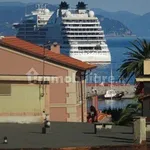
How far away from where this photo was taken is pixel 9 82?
719 inches

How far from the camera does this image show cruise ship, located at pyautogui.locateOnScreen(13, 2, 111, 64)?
156875 millimetres

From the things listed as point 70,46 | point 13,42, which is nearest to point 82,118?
point 13,42

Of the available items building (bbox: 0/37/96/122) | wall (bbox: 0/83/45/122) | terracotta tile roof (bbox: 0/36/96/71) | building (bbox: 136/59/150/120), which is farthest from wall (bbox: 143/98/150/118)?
terracotta tile roof (bbox: 0/36/96/71)

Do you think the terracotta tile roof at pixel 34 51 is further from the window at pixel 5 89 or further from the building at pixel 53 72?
the window at pixel 5 89

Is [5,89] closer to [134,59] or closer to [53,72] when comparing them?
[53,72]

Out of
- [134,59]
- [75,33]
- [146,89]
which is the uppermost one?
[75,33]

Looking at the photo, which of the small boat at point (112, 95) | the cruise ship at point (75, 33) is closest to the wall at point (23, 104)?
the small boat at point (112, 95)

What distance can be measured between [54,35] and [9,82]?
154 meters

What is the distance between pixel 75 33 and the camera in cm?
16462

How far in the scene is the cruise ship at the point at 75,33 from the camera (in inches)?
6176

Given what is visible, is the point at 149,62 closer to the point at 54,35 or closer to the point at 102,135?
the point at 102,135

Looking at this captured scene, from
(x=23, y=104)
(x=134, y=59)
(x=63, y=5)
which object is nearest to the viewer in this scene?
(x=23, y=104)

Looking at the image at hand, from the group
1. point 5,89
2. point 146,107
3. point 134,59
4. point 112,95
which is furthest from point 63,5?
point 146,107

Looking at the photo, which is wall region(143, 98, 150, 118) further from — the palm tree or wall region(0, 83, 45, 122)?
the palm tree
